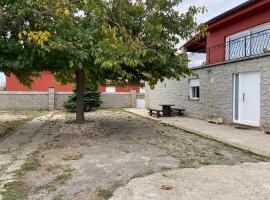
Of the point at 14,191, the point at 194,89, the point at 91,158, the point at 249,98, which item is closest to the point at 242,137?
the point at 249,98

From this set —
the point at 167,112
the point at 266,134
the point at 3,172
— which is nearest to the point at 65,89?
the point at 167,112

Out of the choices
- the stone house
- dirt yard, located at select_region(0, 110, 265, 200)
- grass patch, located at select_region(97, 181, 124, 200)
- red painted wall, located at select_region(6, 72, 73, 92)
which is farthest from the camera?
red painted wall, located at select_region(6, 72, 73, 92)

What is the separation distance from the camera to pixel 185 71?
1251cm

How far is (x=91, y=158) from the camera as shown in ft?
25.7

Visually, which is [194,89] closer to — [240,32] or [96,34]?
[240,32]

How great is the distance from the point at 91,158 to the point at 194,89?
40.1 ft

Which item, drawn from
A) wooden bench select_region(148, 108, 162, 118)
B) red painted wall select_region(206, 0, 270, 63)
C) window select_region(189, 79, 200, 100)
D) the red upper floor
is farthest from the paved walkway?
wooden bench select_region(148, 108, 162, 118)

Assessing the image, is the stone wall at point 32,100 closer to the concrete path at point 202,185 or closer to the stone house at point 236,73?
the stone house at point 236,73

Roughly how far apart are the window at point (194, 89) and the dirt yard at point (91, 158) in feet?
21.0

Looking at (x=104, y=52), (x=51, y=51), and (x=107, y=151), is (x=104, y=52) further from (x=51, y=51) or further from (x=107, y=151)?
(x=107, y=151)

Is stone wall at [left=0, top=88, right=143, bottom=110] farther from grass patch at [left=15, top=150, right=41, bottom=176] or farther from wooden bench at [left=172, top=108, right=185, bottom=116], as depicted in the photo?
grass patch at [left=15, top=150, right=41, bottom=176]

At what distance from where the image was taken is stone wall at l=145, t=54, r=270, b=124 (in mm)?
12602

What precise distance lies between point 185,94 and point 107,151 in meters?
11.8

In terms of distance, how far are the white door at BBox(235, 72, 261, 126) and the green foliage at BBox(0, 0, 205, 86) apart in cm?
310
